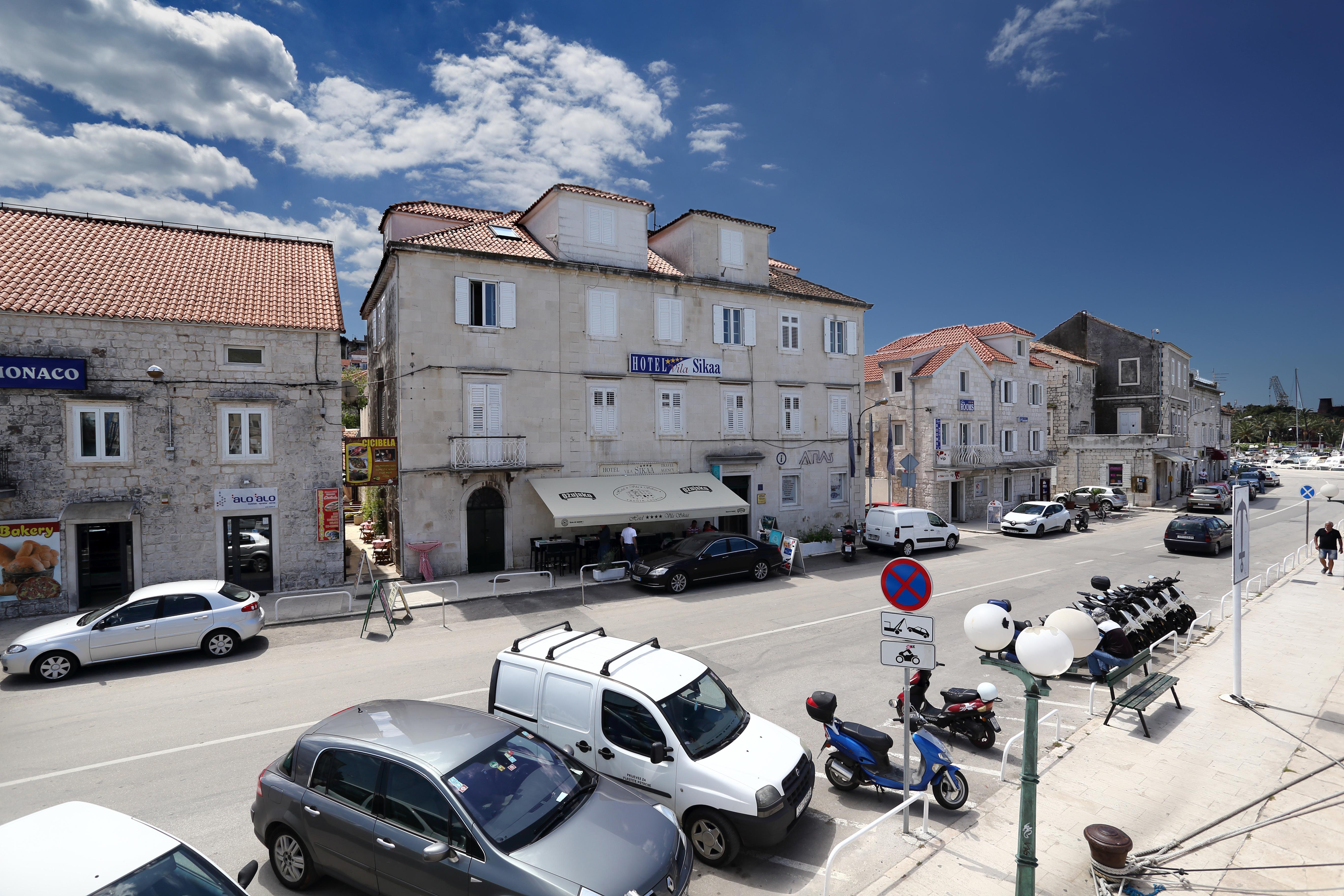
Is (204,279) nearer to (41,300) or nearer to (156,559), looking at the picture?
(41,300)

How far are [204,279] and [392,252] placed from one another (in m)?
4.84

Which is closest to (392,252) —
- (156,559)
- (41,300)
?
(41,300)

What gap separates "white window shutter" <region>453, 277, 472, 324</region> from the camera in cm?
1902

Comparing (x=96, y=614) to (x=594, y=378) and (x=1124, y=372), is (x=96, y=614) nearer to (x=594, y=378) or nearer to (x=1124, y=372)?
(x=594, y=378)

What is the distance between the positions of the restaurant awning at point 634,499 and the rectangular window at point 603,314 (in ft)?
15.4

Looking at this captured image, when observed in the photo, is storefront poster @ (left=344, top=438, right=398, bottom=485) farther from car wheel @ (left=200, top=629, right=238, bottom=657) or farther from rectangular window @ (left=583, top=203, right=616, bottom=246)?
rectangular window @ (left=583, top=203, right=616, bottom=246)

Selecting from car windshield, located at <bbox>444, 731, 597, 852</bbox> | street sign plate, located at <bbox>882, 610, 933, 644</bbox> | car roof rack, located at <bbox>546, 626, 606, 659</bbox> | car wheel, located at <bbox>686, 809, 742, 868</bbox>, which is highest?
street sign plate, located at <bbox>882, 610, 933, 644</bbox>

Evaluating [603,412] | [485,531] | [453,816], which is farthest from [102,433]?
[453,816]

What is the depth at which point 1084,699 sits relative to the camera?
1024 cm

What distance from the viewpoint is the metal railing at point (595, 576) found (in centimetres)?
1695

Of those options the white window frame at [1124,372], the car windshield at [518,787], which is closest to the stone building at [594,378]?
the car windshield at [518,787]

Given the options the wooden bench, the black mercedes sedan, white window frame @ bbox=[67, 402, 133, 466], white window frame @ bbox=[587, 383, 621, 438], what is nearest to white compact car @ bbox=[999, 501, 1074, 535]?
the black mercedes sedan

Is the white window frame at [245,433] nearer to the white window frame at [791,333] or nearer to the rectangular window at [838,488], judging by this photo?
the white window frame at [791,333]

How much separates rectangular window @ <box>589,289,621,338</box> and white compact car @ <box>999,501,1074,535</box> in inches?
756
